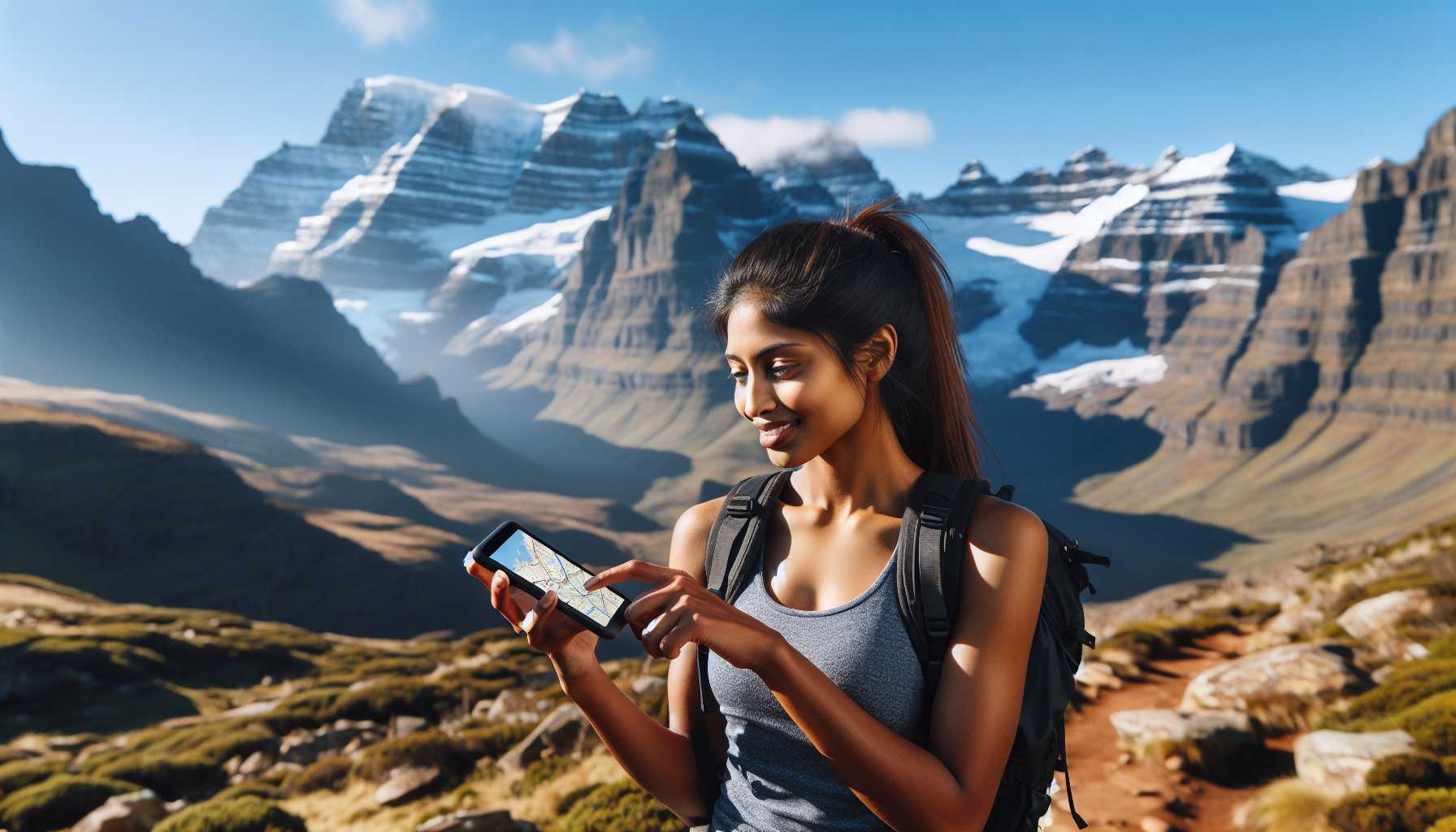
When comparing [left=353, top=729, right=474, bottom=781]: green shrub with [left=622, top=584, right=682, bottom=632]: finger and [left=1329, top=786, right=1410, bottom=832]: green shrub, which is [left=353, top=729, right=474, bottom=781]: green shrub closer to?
[left=1329, top=786, right=1410, bottom=832]: green shrub

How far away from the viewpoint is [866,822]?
3512 millimetres

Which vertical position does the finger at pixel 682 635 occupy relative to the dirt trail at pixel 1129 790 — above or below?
above

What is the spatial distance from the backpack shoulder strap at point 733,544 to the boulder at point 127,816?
16268 mm

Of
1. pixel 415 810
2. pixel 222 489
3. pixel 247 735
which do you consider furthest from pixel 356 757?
pixel 222 489

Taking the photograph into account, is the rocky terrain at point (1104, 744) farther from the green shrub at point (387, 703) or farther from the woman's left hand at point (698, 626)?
the woman's left hand at point (698, 626)

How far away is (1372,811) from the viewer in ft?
28.5

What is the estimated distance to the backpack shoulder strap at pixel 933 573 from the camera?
3.34 metres

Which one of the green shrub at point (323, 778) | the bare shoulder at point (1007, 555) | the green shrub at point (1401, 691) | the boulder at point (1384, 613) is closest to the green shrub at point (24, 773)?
the green shrub at point (323, 778)

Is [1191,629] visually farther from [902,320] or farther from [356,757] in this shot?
[902,320]

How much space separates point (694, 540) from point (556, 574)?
770 mm

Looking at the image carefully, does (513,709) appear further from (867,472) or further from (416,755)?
(867,472)

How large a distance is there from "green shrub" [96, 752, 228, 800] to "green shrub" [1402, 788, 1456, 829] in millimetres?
22993

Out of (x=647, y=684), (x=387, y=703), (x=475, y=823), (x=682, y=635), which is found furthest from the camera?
(x=387, y=703)

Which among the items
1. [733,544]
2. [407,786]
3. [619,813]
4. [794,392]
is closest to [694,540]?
[733,544]
